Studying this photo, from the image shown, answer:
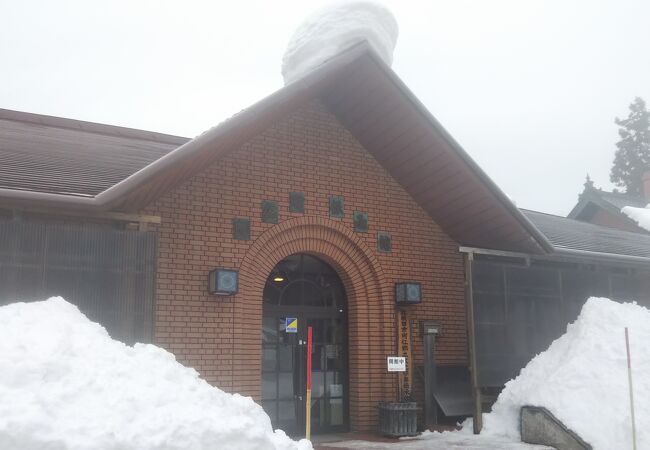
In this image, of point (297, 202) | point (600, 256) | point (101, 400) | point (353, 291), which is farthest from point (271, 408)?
point (600, 256)

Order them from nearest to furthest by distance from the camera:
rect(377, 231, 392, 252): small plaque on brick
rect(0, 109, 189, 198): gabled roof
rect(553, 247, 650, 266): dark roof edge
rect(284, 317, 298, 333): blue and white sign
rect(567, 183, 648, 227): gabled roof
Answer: rect(0, 109, 189, 198): gabled roof → rect(284, 317, 298, 333): blue and white sign → rect(377, 231, 392, 252): small plaque on brick → rect(553, 247, 650, 266): dark roof edge → rect(567, 183, 648, 227): gabled roof

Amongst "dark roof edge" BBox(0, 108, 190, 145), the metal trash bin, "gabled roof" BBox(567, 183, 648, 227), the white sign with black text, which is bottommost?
the metal trash bin

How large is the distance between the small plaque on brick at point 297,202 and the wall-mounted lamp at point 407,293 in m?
2.05

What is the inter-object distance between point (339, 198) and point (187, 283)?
2.95 m

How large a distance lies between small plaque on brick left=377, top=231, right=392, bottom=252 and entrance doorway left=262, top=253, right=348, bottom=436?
34.3 inches

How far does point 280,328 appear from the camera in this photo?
10.4m

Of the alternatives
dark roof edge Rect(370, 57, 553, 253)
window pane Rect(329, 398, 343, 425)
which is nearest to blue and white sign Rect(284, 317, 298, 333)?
window pane Rect(329, 398, 343, 425)

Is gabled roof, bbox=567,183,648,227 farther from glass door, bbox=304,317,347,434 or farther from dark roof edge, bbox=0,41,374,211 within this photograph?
dark roof edge, bbox=0,41,374,211

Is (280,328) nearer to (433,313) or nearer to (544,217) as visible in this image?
(433,313)

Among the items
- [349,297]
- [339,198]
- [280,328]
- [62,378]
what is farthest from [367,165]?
[62,378]

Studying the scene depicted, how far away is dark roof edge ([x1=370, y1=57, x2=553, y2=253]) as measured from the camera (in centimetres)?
983

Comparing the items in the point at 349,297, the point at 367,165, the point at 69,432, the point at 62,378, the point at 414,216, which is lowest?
the point at 69,432

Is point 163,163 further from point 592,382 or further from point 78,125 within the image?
point 592,382

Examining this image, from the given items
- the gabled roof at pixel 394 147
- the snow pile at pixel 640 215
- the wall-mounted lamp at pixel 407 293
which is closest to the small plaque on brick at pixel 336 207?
the gabled roof at pixel 394 147
